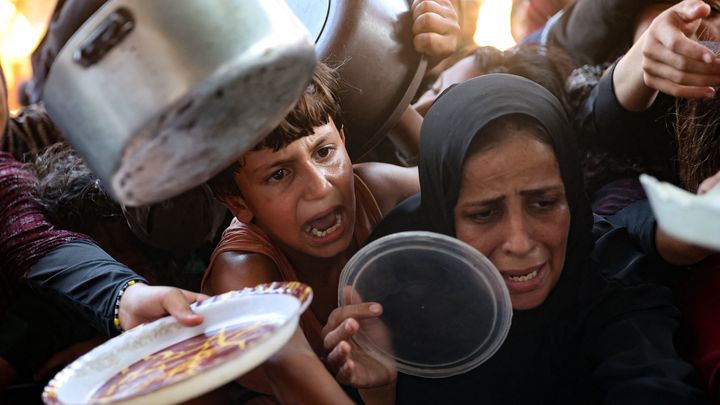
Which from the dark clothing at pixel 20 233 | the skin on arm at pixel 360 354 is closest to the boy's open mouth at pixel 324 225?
the skin on arm at pixel 360 354

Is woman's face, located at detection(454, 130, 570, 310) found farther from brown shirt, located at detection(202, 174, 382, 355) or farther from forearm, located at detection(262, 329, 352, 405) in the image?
forearm, located at detection(262, 329, 352, 405)

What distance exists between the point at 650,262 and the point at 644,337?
13 cm

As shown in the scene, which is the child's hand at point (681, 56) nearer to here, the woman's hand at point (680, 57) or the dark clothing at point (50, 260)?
the woman's hand at point (680, 57)

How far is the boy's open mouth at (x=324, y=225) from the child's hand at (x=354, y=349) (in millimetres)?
113

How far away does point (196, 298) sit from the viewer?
0.95 meters

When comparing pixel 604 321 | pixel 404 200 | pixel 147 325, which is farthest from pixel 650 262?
pixel 147 325

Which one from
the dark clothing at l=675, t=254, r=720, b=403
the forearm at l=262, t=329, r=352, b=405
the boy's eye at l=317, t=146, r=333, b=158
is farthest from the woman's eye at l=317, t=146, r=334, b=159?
the dark clothing at l=675, t=254, r=720, b=403

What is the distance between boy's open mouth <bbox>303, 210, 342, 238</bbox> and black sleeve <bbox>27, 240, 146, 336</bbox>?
10.1 inches

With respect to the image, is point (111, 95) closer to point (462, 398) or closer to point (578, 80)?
point (462, 398)

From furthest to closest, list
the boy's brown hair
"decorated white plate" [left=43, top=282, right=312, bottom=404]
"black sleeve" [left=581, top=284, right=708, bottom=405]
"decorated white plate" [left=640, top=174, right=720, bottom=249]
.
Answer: the boy's brown hair
"black sleeve" [left=581, top=284, right=708, bottom=405]
"decorated white plate" [left=43, top=282, right=312, bottom=404]
"decorated white plate" [left=640, top=174, right=720, bottom=249]

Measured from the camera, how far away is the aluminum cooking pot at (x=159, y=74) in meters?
0.70

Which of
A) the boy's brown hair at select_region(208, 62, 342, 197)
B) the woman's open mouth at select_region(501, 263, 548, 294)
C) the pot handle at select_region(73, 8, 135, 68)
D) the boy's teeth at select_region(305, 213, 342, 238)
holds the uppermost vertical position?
the pot handle at select_region(73, 8, 135, 68)

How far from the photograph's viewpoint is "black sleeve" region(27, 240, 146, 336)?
3.21ft

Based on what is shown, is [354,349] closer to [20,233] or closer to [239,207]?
[239,207]
